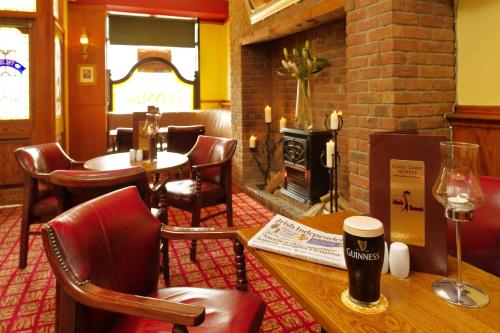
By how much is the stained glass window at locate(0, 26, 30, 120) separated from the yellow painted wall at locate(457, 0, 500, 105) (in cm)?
479

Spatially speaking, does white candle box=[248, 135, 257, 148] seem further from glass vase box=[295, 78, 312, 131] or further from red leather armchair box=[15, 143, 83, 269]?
red leather armchair box=[15, 143, 83, 269]

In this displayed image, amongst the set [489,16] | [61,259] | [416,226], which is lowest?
[61,259]

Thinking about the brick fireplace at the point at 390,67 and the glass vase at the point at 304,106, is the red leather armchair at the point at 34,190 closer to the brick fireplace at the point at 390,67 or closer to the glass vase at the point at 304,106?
the brick fireplace at the point at 390,67

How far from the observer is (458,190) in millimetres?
902

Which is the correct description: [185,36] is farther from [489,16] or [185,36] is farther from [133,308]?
[133,308]

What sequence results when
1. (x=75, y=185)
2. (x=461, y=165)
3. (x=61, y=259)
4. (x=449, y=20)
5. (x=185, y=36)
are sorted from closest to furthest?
(x=461, y=165)
(x=61, y=259)
(x=75, y=185)
(x=449, y=20)
(x=185, y=36)

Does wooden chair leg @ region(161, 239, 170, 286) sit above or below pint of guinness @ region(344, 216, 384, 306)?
below

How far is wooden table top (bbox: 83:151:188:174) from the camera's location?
282 cm

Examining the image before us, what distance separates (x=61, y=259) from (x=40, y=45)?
458cm

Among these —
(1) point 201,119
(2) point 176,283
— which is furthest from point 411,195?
(1) point 201,119

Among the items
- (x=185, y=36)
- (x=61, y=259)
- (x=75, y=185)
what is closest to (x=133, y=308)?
(x=61, y=259)

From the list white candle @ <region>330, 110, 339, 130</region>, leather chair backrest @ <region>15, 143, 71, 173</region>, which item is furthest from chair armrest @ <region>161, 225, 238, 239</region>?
white candle @ <region>330, 110, 339, 130</region>

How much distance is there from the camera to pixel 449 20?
8.68ft

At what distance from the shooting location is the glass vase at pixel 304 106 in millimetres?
4211
